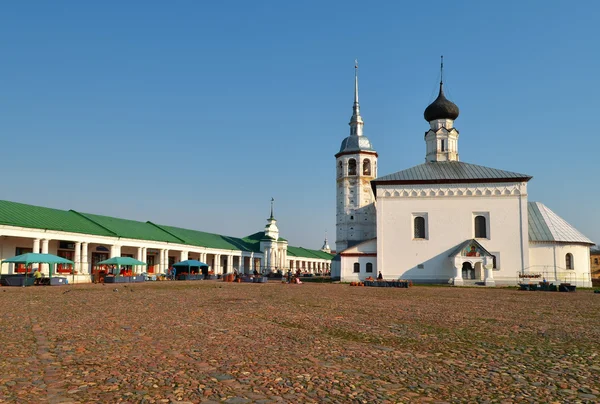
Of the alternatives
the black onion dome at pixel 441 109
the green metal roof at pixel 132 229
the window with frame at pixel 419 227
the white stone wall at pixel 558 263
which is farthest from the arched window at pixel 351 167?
the white stone wall at pixel 558 263

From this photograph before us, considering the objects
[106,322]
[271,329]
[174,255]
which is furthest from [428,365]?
[174,255]

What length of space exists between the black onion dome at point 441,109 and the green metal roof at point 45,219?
114 feet

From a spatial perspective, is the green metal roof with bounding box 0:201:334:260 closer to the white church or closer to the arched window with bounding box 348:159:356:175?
the arched window with bounding box 348:159:356:175

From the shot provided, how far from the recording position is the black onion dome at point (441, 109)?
54019 millimetres

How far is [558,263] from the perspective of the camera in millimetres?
42344

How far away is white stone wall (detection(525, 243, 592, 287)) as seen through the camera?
4200 centimetres

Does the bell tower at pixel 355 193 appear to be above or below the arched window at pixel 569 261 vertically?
above

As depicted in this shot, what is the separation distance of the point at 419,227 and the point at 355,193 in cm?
1671

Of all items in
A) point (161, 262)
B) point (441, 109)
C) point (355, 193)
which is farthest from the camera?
point (355, 193)

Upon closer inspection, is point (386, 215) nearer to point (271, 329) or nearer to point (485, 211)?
point (485, 211)

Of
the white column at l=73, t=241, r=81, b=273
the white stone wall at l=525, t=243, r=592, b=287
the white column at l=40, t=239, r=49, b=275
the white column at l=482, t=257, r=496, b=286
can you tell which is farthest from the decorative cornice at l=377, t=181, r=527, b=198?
the white column at l=40, t=239, r=49, b=275

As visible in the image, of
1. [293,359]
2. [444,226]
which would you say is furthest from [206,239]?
[293,359]

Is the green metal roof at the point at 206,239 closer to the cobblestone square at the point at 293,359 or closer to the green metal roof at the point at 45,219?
the green metal roof at the point at 45,219

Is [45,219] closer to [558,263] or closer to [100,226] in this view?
[100,226]
